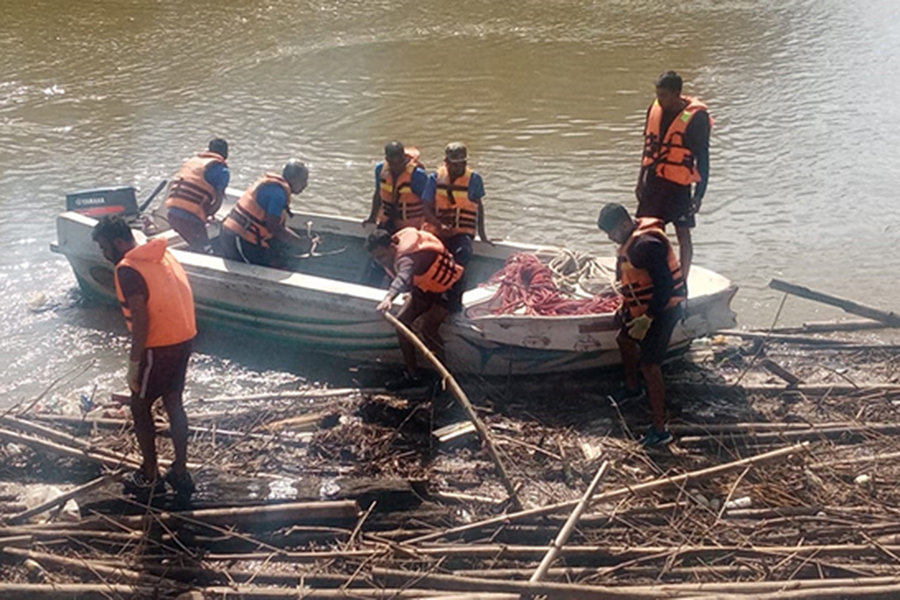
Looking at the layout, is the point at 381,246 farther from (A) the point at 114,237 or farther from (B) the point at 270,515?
(B) the point at 270,515

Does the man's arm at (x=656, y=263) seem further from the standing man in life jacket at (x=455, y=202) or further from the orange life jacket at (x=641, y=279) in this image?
the standing man in life jacket at (x=455, y=202)

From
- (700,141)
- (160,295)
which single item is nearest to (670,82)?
(700,141)

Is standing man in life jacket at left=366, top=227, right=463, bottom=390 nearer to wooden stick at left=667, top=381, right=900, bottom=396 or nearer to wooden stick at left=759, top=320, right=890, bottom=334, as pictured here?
wooden stick at left=667, top=381, right=900, bottom=396

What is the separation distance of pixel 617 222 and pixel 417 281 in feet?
5.35

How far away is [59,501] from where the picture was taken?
5547 millimetres

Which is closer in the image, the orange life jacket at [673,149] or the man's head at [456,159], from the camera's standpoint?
the orange life jacket at [673,149]

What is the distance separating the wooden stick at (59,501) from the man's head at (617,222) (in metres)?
3.74

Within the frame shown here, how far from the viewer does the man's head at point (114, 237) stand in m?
5.35

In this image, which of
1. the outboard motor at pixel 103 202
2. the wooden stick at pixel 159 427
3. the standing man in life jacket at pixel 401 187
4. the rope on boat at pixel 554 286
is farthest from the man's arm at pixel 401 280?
the outboard motor at pixel 103 202

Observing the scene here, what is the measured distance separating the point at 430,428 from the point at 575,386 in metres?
1.31

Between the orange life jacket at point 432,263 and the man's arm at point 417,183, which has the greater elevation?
the man's arm at point 417,183

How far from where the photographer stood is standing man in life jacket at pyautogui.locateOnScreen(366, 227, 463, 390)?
262 inches

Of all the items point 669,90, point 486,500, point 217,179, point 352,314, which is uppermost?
point 669,90

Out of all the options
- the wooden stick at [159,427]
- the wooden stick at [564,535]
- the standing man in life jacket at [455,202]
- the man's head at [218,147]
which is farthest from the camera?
the man's head at [218,147]
